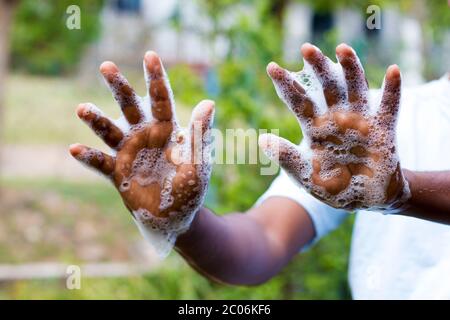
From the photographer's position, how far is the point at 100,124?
4.50ft

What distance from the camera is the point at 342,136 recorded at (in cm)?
128

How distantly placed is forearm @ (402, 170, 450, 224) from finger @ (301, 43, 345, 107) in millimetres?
202

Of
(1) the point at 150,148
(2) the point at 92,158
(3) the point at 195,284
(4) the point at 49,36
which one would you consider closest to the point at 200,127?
(1) the point at 150,148

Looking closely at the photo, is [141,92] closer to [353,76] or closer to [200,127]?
[200,127]

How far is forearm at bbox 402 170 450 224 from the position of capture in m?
1.33

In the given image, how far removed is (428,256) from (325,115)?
1.99 ft

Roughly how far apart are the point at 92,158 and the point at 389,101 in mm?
582

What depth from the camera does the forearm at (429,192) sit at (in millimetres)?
1335

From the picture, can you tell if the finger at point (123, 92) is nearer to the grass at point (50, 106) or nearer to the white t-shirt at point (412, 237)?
the white t-shirt at point (412, 237)

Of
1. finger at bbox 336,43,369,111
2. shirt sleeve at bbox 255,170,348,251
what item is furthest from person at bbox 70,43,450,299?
shirt sleeve at bbox 255,170,348,251

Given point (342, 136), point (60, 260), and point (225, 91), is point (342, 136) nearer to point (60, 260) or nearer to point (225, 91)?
point (225, 91)

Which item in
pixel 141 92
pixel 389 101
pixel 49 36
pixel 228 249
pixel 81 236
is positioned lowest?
pixel 81 236

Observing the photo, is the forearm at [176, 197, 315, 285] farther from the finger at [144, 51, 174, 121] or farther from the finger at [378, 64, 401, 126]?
the finger at [378, 64, 401, 126]
